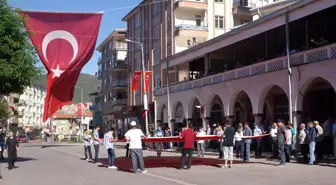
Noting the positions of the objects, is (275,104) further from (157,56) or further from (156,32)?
(156,32)

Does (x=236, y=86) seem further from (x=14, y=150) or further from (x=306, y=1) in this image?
(x=14, y=150)

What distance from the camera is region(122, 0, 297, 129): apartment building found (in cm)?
4572

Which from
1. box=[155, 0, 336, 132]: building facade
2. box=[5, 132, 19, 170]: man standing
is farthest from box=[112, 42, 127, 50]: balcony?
box=[5, 132, 19, 170]: man standing

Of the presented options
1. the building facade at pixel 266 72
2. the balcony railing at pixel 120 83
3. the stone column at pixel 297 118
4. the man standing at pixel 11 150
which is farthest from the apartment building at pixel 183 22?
the man standing at pixel 11 150

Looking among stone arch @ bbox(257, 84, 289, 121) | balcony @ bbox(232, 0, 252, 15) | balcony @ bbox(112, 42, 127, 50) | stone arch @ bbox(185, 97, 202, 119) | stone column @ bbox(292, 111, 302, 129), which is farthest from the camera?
balcony @ bbox(112, 42, 127, 50)

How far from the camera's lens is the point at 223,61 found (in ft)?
115

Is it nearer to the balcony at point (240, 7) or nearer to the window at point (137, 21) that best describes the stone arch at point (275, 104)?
the balcony at point (240, 7)

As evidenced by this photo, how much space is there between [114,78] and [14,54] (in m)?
50.0

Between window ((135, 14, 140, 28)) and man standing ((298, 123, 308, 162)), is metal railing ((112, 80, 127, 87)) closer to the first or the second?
window ((135, 14, 140, 28))

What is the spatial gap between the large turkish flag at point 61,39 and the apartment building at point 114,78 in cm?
4640

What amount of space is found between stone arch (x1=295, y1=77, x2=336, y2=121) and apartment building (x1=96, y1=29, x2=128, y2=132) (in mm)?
43321

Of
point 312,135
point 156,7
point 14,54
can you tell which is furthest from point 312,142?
point 156,7

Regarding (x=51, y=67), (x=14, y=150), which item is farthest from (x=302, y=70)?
(x=14, y=150)

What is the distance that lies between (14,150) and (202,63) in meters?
21.0
